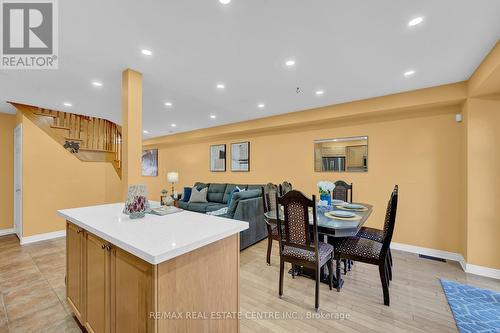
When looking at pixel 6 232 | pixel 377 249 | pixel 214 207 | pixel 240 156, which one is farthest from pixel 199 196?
pixel 377 249

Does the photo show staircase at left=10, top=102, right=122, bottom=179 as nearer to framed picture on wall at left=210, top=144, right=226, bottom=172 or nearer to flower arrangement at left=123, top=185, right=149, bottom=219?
framed picture on wall at left=210, top=144, right=226, bottom=172

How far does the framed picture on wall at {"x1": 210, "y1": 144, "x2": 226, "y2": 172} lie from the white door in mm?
4016

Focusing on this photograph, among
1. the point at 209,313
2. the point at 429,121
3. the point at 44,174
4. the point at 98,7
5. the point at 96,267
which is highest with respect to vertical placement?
the point at 98,7

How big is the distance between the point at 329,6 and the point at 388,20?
1.87 feet

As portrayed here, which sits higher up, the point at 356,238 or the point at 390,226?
the point at 390,226

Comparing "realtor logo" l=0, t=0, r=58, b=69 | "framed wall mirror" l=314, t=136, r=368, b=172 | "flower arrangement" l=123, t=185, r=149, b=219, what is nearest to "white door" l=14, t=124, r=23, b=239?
"realtor logo" l=0, t=0, r=58, b=69

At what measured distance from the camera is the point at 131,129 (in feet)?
8.47

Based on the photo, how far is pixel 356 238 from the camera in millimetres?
2557

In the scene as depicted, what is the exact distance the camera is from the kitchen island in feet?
3.44

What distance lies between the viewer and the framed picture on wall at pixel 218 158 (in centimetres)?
611

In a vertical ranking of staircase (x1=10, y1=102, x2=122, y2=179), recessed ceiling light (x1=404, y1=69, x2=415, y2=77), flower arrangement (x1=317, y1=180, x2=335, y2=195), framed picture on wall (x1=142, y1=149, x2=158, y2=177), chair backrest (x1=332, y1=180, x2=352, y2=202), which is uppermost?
recessed ceiling light (x1=404, y1=69, x2=415, y2=77)

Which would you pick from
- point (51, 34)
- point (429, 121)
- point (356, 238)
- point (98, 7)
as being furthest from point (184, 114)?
point (429, 121)

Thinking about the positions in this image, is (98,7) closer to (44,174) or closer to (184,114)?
(184,114)

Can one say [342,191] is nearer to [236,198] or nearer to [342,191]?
[342,191]
